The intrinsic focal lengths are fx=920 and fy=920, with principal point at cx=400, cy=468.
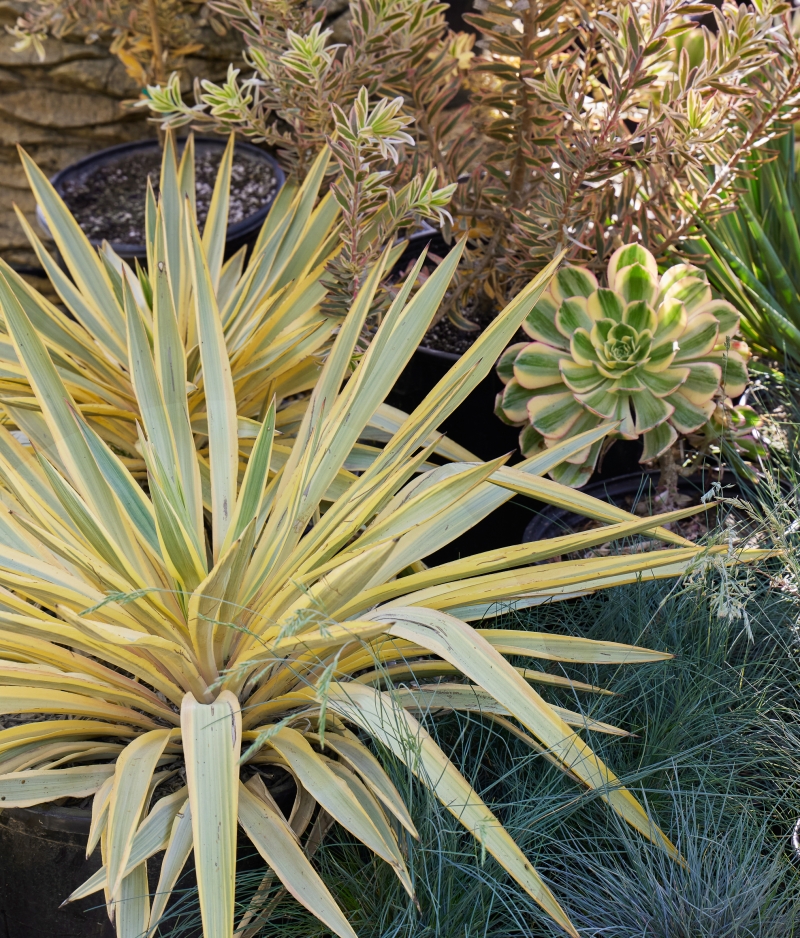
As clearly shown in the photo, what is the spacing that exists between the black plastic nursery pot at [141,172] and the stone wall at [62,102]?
112mm

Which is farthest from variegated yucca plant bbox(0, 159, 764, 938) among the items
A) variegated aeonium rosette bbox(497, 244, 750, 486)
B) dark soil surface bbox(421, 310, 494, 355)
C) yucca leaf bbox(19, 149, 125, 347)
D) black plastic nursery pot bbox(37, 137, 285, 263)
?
black plastic nursery pot bbox(37, 137, 285, 263)

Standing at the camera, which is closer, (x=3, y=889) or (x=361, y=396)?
(x=3, y=889)

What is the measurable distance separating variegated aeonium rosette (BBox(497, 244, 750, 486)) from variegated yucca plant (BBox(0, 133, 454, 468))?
16cm

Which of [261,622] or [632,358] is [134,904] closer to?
[261,622]

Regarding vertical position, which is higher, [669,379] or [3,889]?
[669,379]

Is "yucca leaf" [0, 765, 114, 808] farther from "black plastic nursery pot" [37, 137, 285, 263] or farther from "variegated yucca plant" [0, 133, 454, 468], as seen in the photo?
"black plastic nursery pot" [37, 137, 285, 263]

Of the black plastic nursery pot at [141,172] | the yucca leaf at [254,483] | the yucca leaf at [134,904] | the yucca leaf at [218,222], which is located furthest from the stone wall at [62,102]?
the yucca leaf at [134,904]

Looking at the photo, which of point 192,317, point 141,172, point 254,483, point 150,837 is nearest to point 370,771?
point 150,837

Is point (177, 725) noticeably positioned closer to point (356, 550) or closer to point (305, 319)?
point (356, 550)

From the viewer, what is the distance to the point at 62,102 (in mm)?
2549

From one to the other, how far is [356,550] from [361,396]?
0.23m

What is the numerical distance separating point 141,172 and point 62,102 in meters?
0.39

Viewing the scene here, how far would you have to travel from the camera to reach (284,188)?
59.9 inches

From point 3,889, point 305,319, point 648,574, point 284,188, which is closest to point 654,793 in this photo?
point 648,574
